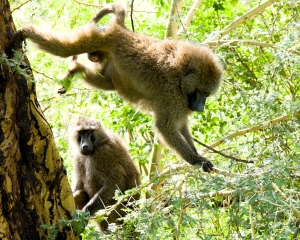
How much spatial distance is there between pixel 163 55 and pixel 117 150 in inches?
57.1

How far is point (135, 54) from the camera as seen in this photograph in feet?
18.9

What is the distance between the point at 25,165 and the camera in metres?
4.39

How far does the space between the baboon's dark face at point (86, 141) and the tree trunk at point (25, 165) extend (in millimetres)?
1875

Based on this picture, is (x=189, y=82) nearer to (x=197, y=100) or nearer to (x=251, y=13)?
(x=197, y=100)

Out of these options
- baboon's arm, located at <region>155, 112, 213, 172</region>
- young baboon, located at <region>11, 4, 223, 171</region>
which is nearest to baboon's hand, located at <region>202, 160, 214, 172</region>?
young baboon, located at <region>11, 4, 223, 171</region>

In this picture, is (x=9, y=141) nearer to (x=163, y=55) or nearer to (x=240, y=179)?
(x=240, y=179)

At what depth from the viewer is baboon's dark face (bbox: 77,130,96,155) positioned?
257 inches

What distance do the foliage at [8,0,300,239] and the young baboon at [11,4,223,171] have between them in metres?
0.26

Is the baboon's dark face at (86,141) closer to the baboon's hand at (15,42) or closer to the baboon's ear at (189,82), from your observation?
the baboon's ear at (189,82)

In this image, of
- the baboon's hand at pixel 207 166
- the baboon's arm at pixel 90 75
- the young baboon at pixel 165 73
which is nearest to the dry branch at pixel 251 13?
the young baboon at pixel 165 73

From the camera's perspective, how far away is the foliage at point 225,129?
425cm

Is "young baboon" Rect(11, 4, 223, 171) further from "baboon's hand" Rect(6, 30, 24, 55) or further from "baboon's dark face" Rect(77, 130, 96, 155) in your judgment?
"baboon's hand" Rect(6, 30, 24, 55)

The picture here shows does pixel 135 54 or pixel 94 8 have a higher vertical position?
pixel 94 8

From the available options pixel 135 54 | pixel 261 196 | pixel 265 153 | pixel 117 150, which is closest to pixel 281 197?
pixel 261 196
